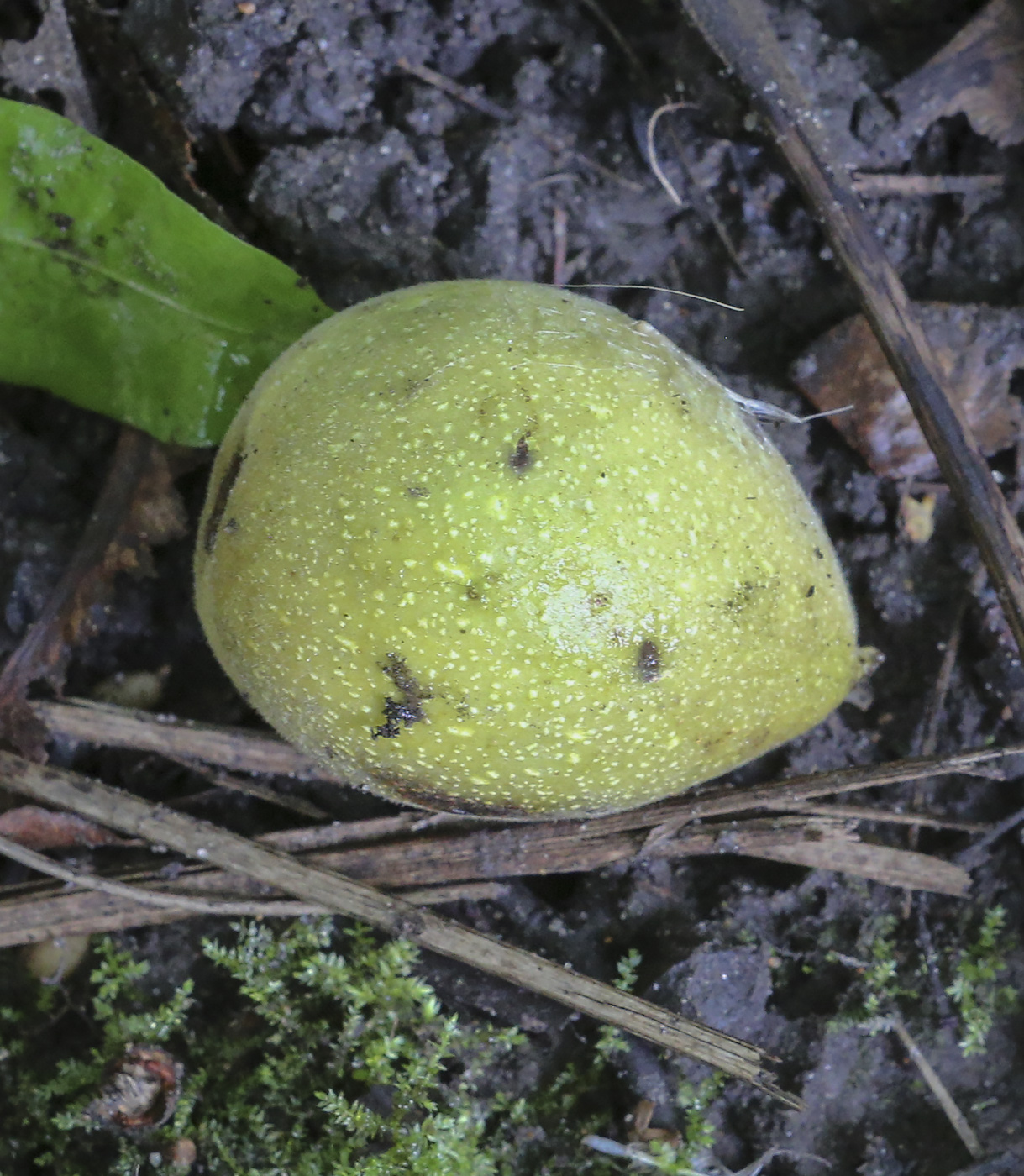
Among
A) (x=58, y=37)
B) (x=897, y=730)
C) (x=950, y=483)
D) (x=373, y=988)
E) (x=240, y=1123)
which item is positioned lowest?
(x=240, y=1123)

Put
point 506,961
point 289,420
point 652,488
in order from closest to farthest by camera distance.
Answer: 1. point 652,488
2. point 289,420
3. point 506,961

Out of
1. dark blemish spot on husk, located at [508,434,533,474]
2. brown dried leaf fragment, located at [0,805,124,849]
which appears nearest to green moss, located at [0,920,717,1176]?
brown dried leaf fragment, located at [0,805,124,849]

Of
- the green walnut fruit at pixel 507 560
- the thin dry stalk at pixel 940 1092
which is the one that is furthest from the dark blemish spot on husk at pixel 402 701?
the thin dry stalk at pixel 940 1092

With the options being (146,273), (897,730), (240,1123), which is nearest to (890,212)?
(897,730)

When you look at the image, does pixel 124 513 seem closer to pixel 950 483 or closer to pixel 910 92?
pixel 950 483

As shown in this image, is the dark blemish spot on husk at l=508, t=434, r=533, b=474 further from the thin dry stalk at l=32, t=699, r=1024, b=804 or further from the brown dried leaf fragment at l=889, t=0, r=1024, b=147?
the brown dried leaf fragment at l=889, t=0, r=1024, b=147

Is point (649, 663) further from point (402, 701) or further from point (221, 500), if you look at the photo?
point (221, 500)

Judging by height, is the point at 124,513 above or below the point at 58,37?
below
